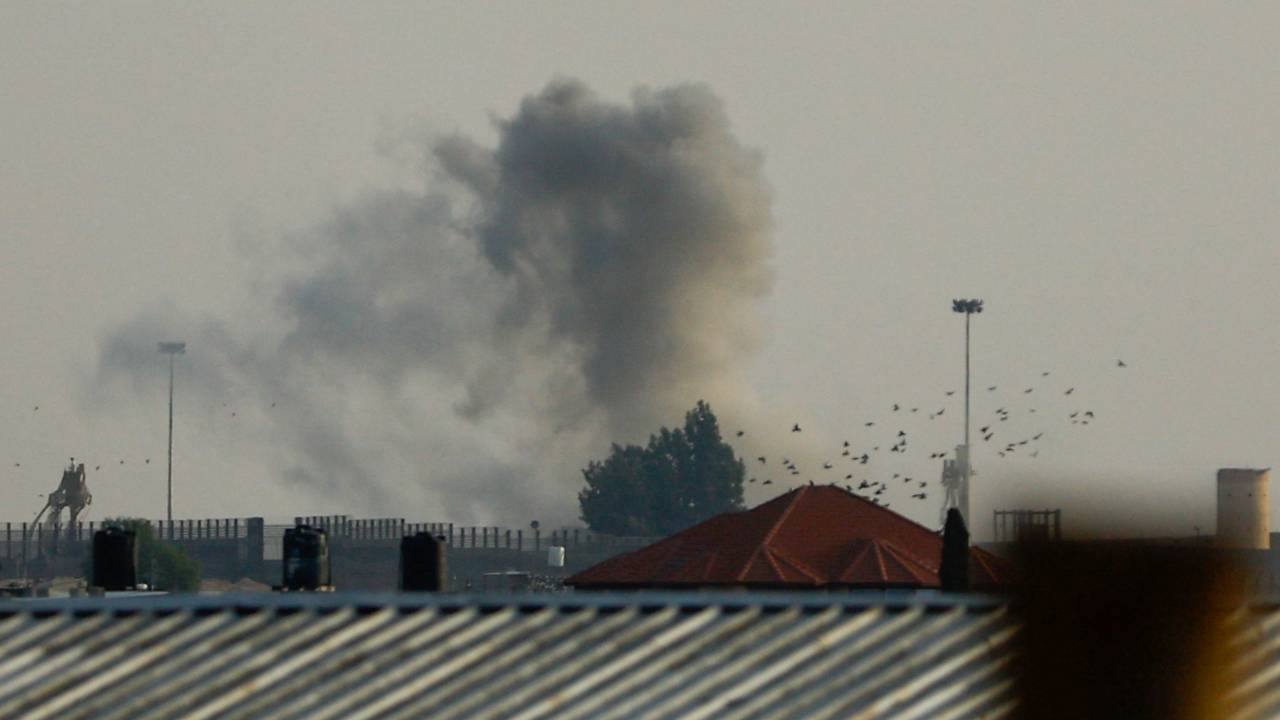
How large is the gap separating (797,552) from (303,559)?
45156mm

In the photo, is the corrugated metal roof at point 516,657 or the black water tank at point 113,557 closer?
the corrugated metal roof at point 516,657

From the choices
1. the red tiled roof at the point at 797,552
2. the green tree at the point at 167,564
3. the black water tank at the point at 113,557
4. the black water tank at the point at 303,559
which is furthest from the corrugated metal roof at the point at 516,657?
the green tree at the point at 167,564

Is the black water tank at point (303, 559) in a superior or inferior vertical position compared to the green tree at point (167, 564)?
superior

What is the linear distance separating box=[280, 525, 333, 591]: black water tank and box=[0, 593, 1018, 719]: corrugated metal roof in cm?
1703

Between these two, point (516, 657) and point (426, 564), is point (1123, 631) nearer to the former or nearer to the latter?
point (516, 657)

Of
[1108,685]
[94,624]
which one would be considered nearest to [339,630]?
[94,624]

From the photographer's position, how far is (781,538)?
8619cm

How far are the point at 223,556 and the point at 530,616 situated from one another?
159816 mm

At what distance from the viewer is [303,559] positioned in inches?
1647

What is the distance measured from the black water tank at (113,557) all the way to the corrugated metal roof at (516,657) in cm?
2869

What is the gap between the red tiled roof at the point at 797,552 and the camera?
3250 inches

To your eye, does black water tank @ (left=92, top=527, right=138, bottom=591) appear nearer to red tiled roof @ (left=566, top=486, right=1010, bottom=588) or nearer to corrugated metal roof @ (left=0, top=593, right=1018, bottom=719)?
corrugated metal roof @ (left=0, top=593, right=1018, bottom=719)

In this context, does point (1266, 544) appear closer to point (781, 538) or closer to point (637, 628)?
point (781, 538)

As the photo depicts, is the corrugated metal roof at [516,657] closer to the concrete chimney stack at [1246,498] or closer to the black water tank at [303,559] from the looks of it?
the black water tank at [303,559]
